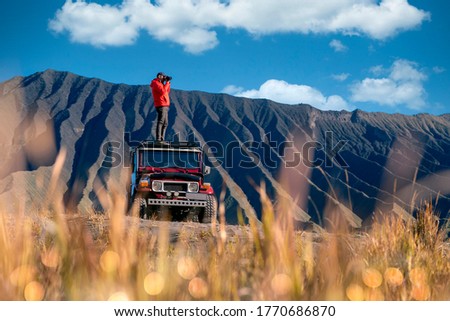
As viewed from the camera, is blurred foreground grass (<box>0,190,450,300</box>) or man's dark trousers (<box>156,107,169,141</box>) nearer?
blurred foreground grass (<box>0,190,450,300</box>)

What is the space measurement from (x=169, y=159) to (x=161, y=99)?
1.98m

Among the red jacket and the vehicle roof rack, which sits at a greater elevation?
the red jacket

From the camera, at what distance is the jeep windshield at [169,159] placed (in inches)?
587

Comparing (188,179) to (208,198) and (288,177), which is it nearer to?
(208,198)

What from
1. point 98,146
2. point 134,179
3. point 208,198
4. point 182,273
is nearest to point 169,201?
Answer: point 208,198

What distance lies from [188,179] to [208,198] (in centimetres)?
93

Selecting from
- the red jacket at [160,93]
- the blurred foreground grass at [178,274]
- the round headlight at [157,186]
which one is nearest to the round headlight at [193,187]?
the round headlight at [157,186]

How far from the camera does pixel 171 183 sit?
46.3 ft

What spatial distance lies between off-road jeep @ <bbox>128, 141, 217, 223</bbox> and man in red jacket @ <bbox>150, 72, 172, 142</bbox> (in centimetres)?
79

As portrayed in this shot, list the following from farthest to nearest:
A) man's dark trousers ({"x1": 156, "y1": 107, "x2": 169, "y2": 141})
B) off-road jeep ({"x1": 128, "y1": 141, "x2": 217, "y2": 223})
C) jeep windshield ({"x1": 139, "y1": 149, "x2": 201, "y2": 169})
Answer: man's dark trousers ({"x1": 156, "y1": 107, "x2": 169, "y2": 141}) < jeep windshield ({"x1": 139, "y1": 149, "x2": 201, "y2": 169}) < off-road jeep ({"x1": 128, "y1": 141, "x2": 217, "y2": 223})

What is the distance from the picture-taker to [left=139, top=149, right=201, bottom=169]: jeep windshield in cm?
1491

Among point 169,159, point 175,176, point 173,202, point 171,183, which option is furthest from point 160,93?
point 173,202

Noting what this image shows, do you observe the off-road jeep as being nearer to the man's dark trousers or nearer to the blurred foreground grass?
the man's dark trousers

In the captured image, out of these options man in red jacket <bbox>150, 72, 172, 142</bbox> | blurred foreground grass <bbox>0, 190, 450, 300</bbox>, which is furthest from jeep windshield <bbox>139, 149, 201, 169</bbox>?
blurred foreground grass <bbox>0, 190, 450, 300</bbox>
